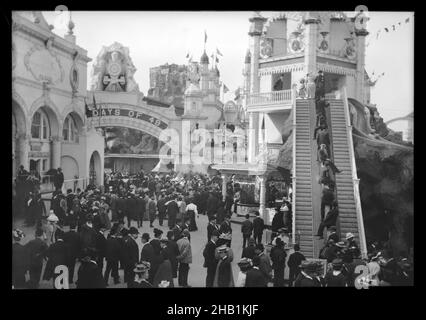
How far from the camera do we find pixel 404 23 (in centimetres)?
770

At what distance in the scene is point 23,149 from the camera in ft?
25.3

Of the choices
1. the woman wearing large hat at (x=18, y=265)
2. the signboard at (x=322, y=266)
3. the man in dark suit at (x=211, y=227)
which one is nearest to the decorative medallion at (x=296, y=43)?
the man in dark suit at (x=211, y=227)

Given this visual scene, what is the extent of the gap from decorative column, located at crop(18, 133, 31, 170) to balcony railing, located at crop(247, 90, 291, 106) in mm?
3369

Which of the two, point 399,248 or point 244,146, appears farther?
point 244,146

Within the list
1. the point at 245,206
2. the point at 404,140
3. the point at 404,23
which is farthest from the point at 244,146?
the point at 404,23

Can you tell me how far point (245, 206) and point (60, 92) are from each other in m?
3.13

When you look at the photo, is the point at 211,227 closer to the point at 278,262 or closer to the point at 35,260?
the point at 278,262

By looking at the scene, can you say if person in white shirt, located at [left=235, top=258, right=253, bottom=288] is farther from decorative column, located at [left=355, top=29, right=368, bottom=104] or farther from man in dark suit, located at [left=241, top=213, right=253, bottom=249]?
decorative column, located at [left=355, top=29, right=368, bottom=104]

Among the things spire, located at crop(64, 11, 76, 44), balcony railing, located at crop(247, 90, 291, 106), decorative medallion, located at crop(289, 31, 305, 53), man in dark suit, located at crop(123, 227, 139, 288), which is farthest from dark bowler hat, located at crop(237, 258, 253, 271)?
spire, located at crop(64, 11, 76, 44)

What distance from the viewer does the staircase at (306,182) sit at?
788 cm

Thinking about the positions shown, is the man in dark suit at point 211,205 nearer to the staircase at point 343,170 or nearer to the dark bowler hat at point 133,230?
the dark bowler hat at point 133,230

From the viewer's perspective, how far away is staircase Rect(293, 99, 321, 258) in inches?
310
